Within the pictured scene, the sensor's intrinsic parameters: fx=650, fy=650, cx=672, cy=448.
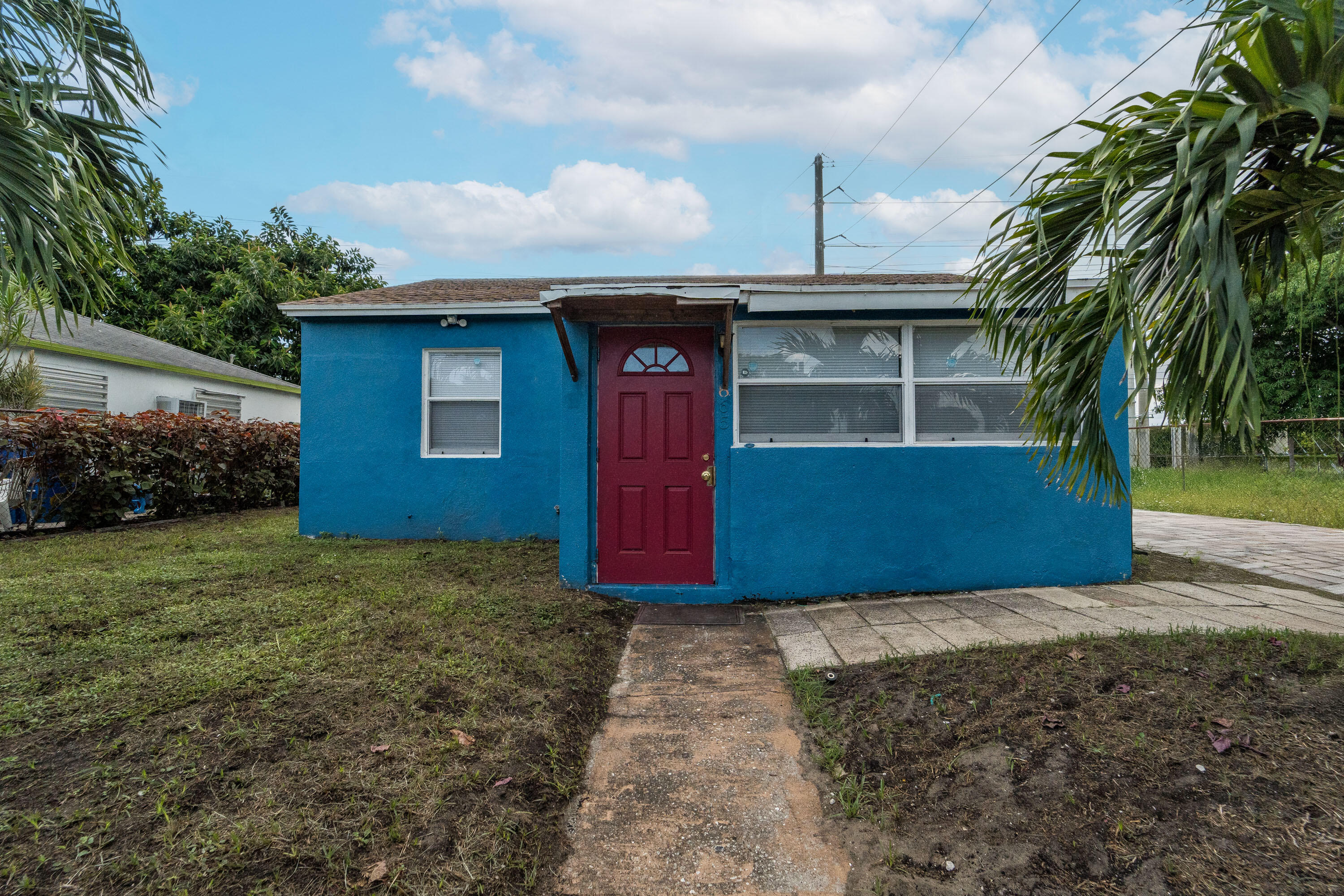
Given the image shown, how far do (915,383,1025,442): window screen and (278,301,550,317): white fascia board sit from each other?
442 cm

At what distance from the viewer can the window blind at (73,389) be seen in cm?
1099

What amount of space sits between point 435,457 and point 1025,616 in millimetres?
6512

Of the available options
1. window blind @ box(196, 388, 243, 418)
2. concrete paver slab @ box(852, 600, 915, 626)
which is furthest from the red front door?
window blind @ box(196, 388, 243, 418)

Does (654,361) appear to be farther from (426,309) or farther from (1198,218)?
(1198,218)

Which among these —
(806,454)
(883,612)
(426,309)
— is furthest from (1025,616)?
(426,309)

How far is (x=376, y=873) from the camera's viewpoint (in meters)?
1.96

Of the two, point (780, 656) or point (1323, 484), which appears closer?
point (780, 656)

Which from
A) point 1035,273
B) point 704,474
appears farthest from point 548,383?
point 1035,273

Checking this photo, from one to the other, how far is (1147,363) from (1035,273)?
102cm

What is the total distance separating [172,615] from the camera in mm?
4258

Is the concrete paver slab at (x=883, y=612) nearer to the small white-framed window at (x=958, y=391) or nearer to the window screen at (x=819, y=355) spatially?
the small white-framed window at (x=958, y=391)

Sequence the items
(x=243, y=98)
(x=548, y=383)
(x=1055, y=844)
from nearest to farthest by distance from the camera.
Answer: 1. (x=1055, y=844)
2. (x=548, y=383)
3. (x=243, y=98)

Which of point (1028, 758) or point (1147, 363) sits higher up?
point (1147, 363)

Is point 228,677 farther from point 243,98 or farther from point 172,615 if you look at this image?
point 243,98
